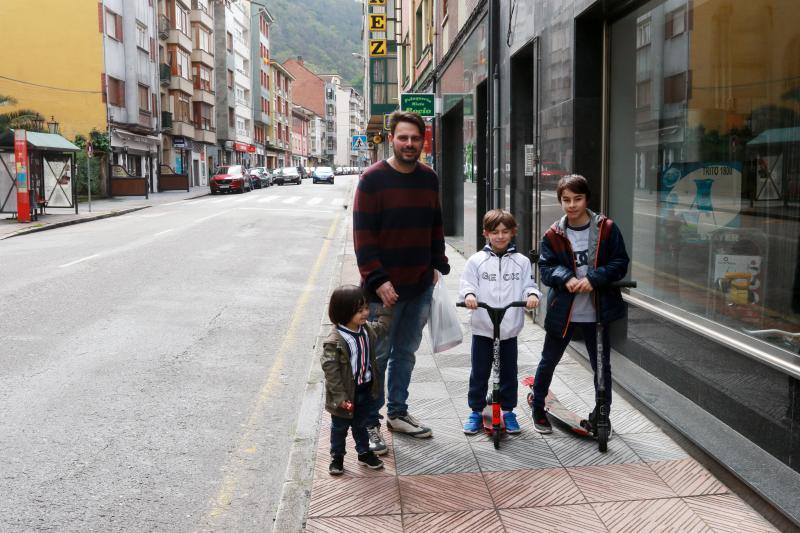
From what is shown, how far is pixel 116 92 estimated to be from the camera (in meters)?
40.6

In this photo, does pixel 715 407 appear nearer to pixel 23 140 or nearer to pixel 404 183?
pixel 404 183

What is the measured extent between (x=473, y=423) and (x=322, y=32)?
156 m

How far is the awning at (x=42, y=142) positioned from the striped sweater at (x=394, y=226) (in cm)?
2143

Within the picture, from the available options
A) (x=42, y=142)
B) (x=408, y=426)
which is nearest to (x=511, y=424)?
(x=408, y=426)

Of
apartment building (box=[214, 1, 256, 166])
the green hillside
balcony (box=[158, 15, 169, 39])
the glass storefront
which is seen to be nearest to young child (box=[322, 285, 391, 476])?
the glass storefront

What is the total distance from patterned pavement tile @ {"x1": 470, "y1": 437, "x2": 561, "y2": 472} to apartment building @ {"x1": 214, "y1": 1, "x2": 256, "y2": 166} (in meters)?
65.9

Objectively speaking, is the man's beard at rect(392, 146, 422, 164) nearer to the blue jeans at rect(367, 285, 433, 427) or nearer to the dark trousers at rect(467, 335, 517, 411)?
the blue jeans at rect(367, 285, 433, 427)

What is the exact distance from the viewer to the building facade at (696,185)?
3.98 meters

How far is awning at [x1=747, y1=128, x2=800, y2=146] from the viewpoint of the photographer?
3.95 meters

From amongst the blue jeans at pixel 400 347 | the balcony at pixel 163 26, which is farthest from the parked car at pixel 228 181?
the blue jeans at pixel 400 347

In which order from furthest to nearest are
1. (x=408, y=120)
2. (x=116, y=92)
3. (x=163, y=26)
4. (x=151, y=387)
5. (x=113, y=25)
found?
(x=163, y=26) → (x=116, y=92) → (x=113, y=25) → (x=151, y=387) → (x=408, y=120)

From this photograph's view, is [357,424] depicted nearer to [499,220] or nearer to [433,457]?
[433,457]

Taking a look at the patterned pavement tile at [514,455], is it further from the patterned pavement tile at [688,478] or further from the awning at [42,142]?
the awning at [42,142]

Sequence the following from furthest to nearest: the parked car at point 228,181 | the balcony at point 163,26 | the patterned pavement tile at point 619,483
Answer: the balcony at point 163,26
the parked car at point 228,181
the patterned pavement tile at point 619,483
